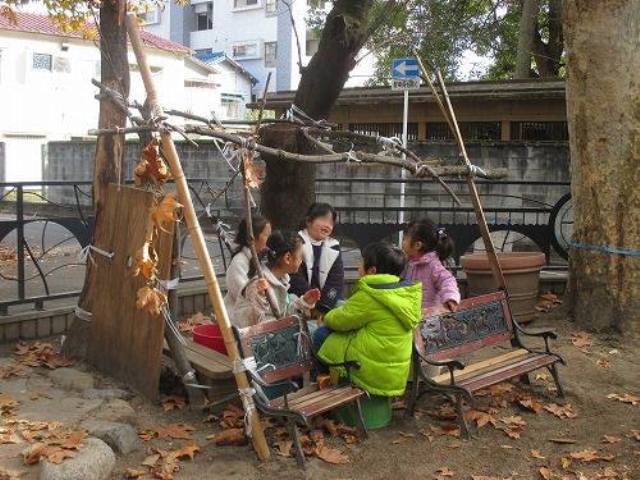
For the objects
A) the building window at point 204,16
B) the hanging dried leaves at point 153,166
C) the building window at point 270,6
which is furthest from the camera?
the building window at point 204,16

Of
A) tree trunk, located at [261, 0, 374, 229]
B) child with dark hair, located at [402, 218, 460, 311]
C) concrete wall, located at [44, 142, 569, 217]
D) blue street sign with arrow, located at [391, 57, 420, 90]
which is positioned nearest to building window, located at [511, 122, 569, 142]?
concrete wall, located at [44, 142, 569, 217]

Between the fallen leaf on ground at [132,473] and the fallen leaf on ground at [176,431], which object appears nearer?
the fallen leaf on ground at [132,473]

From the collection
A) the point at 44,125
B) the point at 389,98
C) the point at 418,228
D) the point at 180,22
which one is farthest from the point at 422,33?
the point at 180,22

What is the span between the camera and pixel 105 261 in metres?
5.66

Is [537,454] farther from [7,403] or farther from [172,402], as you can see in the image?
[7,403]

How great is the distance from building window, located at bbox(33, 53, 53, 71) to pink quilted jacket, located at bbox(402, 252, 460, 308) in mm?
25943

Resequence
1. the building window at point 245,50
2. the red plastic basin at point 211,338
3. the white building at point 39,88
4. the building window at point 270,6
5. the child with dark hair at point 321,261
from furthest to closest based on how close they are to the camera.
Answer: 1. the building window at point 245,50
2. the building window at point 270,6
3. the white building at point 39,88
4. the child with dark hair at point 321,261
5. the red plastic basin at point 211,338

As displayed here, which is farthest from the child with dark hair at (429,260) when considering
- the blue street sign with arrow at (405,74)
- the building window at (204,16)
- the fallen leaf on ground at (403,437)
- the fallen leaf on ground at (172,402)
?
the building window at (204,16)

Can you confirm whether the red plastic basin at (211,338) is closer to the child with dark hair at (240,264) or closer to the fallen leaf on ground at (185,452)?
the child with dark hair at (240,264)

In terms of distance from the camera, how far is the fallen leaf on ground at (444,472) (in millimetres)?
4316

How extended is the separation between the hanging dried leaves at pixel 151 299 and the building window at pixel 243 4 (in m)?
39.2

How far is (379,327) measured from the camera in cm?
461

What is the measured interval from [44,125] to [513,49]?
17.1 m

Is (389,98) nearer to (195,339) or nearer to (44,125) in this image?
(195,339)
